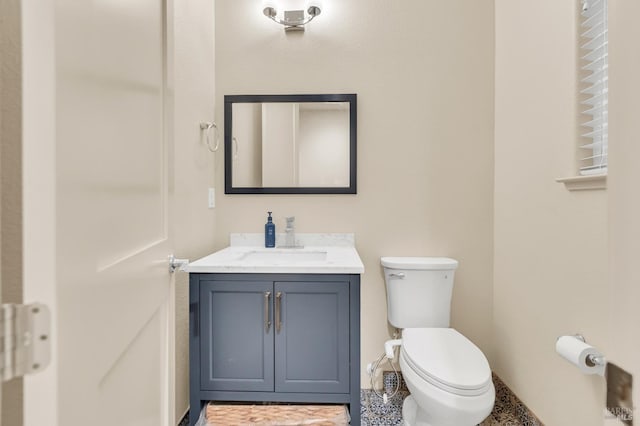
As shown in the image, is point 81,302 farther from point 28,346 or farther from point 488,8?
point 488,8

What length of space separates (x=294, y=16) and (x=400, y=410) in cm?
234

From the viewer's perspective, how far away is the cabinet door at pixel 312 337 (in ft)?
4.76

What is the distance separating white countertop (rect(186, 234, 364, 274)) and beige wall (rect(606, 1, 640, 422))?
1.14m

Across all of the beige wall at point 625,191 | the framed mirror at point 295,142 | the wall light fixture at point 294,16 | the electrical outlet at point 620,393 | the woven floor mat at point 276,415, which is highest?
the wall light fixture at point 294,16

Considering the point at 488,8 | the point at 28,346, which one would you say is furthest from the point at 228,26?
the point at 28,346

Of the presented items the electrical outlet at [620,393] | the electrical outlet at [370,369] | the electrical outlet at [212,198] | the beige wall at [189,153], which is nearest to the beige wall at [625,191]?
the electrical outlet at [620,393]

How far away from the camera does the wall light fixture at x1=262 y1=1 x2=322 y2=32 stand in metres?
1.91

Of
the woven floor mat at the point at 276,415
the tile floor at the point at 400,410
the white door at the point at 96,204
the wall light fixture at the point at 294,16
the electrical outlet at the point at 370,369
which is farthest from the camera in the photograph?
the wall light fixture at the point at 294,16

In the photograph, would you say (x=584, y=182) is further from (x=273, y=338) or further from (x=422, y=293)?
(x=273, y=338)

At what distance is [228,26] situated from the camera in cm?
201

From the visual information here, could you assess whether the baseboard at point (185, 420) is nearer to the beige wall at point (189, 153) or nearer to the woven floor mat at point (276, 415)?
the beige wall at point (189, 153)

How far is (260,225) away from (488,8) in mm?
1897

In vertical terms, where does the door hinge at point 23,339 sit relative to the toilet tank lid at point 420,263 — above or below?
above

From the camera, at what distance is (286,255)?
1925mm
